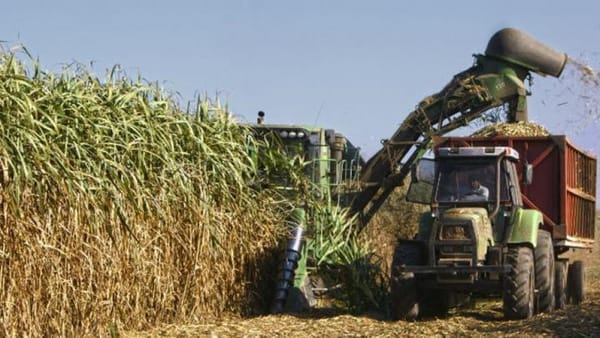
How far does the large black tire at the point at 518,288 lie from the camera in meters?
11.5

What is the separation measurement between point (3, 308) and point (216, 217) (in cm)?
350

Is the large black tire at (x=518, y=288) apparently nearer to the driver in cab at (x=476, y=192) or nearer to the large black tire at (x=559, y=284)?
the driver in cab at (x=476, y=192)

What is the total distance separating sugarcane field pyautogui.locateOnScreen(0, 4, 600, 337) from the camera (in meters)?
9.35

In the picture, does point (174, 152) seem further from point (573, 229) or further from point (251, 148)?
point (573, 229)

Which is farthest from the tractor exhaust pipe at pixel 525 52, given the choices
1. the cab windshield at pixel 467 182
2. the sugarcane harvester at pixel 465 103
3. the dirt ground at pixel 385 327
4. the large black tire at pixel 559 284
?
the dirt ground at pixel 385 327

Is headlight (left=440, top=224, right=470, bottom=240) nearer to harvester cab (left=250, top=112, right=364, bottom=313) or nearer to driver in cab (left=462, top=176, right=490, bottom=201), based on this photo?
driver in cab (left=462, top=176, right=490, bottom=201)

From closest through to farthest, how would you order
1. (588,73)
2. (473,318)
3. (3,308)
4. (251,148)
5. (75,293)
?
(3,308)
(75,293)
(473,318)
(251,148)
(588,73)

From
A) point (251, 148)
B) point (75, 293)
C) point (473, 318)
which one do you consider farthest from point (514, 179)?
point (75, 293)

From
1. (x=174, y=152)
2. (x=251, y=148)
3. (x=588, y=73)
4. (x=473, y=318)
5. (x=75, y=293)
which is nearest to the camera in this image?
(x=75, y=293)

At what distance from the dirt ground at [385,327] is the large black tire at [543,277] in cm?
30

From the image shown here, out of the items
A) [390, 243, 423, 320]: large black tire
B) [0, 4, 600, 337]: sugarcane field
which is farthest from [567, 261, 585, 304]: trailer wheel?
[390, 243, 423, 320]: large black tire

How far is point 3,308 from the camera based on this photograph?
8.81 meters

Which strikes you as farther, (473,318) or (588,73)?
(588,73)

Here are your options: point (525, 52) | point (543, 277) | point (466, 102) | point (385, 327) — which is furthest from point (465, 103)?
point (385, 327)
